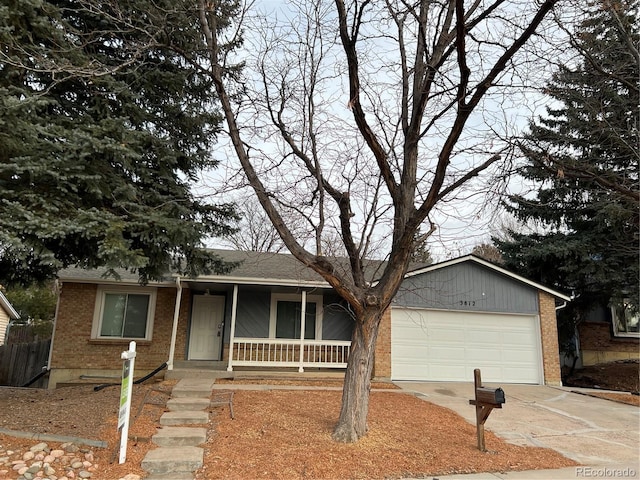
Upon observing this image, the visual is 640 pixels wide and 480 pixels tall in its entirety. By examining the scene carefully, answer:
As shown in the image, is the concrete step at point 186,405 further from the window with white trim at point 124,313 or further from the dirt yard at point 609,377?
the dirt yard at point 609,377

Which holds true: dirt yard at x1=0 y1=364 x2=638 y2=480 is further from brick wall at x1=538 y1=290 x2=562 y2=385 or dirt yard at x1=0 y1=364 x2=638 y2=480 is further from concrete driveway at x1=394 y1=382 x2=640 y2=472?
brick wall at x1=538 y1=290 x2=562 y2=385

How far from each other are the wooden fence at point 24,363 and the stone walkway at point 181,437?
854 cm

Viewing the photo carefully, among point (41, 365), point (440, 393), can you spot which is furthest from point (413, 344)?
point (41, 365)

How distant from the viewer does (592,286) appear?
14695mm

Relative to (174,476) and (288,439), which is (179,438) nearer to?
(174,476)

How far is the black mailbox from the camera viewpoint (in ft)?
18.5

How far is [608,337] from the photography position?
667 inches

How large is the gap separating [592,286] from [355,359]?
Answer: 12.5 metres

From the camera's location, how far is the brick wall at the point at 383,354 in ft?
38.7

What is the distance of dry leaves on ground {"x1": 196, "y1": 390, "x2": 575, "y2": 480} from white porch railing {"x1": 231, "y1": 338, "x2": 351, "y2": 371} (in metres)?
3.68

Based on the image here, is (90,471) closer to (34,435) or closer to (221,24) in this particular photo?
(34,435)

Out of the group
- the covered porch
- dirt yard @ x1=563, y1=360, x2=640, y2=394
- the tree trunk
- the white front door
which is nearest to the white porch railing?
the covered porch

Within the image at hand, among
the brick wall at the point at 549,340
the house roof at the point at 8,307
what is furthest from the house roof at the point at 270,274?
the house roof at the point at 8,307

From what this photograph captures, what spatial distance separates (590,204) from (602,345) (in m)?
6.33
